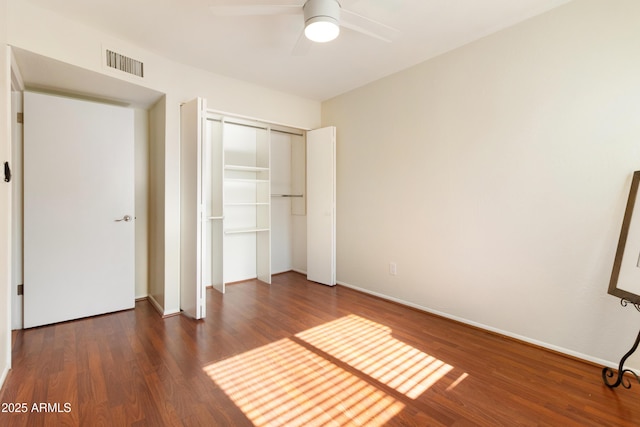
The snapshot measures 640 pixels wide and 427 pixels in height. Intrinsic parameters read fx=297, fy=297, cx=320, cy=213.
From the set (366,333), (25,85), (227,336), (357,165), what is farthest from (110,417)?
(357,165)

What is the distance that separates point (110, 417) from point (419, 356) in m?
2.02

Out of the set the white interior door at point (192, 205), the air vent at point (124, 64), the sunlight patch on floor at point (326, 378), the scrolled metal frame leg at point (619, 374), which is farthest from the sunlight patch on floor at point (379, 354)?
the air vent at point (124, 64)

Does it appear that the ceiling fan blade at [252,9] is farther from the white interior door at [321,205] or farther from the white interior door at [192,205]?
the white interior door at [321,205]

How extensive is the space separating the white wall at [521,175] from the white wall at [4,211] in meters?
3.28

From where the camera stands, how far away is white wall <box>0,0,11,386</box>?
6.29 ft

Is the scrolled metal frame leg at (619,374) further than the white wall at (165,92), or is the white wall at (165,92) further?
the white wall at (165,92)

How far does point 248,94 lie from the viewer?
370 centimetres

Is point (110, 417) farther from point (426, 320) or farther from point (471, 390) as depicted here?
point (426, 320)

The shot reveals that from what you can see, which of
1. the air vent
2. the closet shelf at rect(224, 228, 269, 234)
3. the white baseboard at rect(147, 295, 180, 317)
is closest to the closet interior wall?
the closet shelf at rect(224, 228, 269, 234)

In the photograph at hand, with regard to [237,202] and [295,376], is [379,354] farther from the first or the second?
[237,202]

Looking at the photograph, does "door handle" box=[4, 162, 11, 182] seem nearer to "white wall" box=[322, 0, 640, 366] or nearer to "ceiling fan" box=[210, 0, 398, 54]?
"ceiling fan" box=[210, 0, 398, 54]

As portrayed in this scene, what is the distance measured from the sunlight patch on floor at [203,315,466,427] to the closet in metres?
1.12

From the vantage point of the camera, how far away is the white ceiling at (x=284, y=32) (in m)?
2.25

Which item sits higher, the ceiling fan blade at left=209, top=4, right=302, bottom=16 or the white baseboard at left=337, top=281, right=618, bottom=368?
the ceiling fan blade at left=209, top=4, right=302, bottom=16
